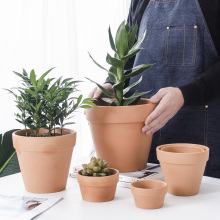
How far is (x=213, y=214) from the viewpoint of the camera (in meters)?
0.90

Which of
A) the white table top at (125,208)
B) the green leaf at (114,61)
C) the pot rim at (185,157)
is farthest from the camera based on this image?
the green leaf at (114,61)

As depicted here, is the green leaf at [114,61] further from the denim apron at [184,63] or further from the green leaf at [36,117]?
the denim apron at [184,63]

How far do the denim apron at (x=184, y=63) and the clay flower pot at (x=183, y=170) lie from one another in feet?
1.57

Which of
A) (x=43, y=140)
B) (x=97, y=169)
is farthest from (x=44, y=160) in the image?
(x=97, y=169)

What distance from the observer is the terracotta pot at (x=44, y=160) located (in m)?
1.02

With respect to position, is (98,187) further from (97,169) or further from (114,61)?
(114,61)

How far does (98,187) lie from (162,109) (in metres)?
0.37

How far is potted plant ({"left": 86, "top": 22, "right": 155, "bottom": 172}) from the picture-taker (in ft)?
3.84

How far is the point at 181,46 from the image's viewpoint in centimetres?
156

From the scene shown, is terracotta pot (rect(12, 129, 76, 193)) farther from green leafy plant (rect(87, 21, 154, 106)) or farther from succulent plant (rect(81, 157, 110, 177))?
green leafy plant (rect(87, 21, 154, 106))

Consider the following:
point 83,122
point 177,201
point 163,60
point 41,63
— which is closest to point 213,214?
point 177,201

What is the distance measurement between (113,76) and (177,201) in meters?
0.48

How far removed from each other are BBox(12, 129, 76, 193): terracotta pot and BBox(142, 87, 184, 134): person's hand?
0.27 metres

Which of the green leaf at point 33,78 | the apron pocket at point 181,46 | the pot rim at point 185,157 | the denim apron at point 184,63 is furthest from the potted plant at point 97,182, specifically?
the apron pocket at point 181,46
